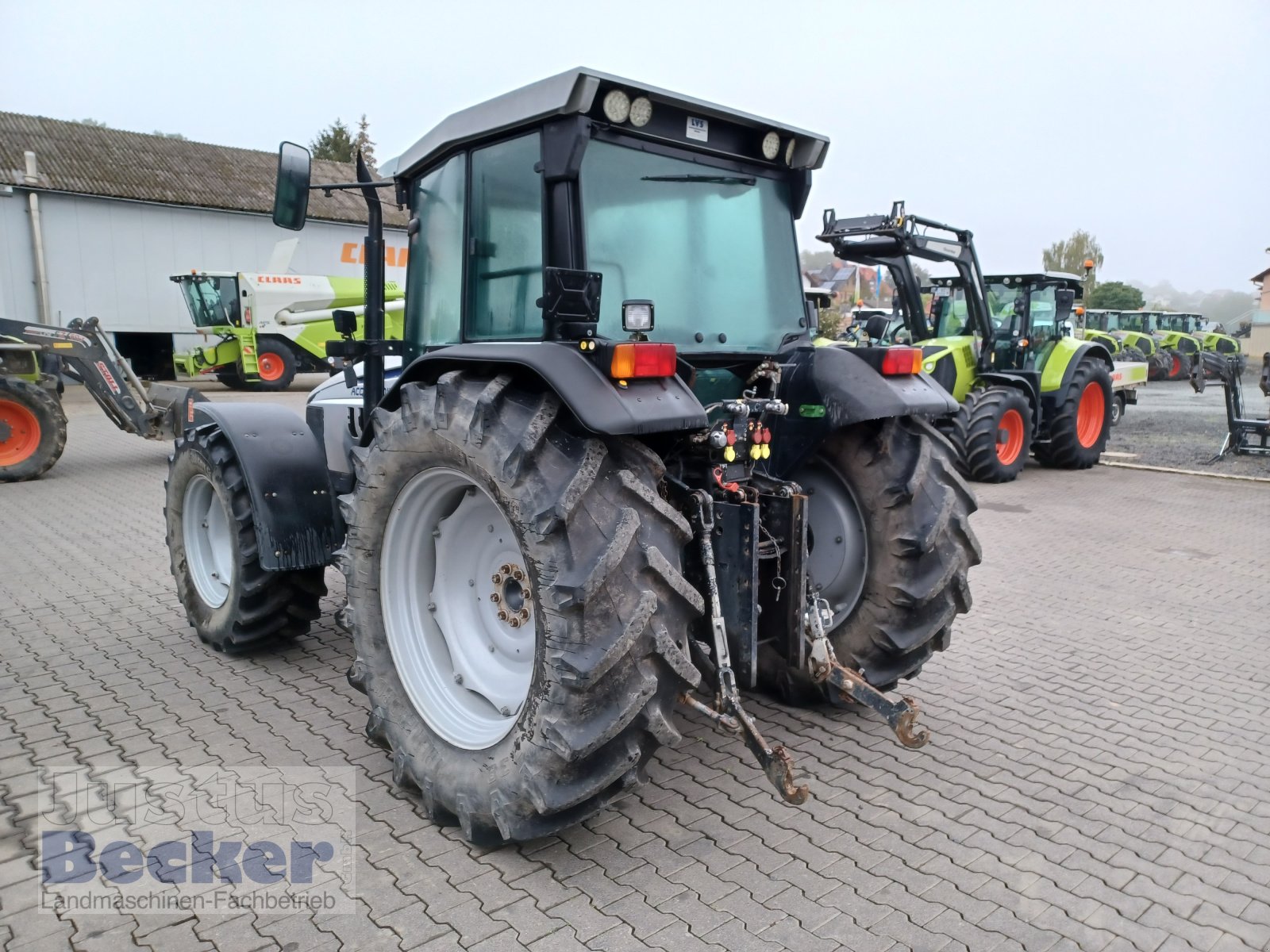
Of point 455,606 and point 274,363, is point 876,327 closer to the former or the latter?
point 455,606

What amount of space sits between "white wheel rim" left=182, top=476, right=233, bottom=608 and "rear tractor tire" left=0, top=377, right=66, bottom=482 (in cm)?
607

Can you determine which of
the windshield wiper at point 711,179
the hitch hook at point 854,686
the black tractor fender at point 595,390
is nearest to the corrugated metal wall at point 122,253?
the windshield wiper at point 711,179

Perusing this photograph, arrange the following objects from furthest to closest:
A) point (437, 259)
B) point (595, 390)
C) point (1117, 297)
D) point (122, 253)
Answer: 1. point (1117, 297)
2. point (122, 253)
3. point (437, 259)
4. point (595, 390)

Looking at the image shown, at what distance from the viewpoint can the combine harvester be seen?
61.8 ft

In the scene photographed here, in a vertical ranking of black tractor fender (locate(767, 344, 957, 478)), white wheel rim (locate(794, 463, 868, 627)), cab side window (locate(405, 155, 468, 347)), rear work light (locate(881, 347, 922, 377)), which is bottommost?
white wheel rim (locate(794, 463, 868, 627))

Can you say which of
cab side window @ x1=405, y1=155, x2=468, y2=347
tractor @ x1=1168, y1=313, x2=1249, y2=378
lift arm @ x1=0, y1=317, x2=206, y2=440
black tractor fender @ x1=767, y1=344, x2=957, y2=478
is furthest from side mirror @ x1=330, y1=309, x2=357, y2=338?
tractor @ x1=1168, y1=313, x2=1249, y2=378

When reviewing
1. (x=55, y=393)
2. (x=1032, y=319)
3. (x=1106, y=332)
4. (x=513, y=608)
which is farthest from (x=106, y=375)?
(x=1106, y=332)

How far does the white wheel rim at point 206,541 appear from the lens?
4656 mm

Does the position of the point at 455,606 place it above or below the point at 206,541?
above

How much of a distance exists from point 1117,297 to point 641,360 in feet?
165

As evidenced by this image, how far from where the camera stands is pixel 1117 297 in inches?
1804

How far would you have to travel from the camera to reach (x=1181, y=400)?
72.1 feet

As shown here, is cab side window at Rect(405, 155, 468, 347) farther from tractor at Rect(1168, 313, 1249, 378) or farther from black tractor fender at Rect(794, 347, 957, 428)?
tractor at Rect(1168, 313, 1249, 378)

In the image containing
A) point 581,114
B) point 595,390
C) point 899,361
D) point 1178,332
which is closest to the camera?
point 595,390
